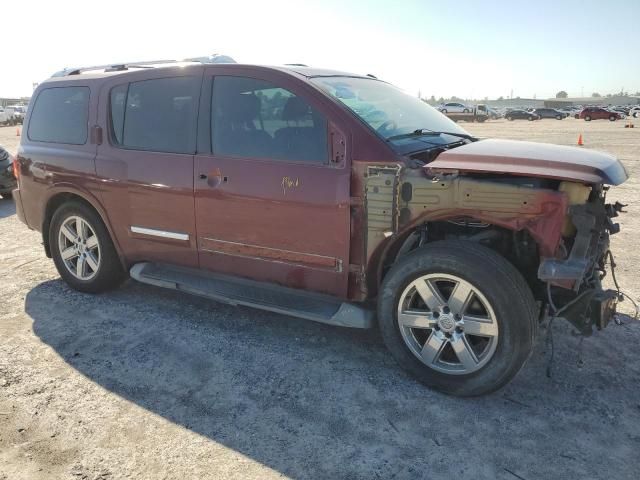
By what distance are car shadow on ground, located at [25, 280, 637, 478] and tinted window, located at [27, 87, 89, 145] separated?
1.53 meters

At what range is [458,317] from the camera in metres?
3.13

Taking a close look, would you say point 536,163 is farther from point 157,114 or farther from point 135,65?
point 135,65

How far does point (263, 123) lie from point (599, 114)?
59.1 metres

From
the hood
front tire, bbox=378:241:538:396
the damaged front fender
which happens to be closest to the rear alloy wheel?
the damaged front fender

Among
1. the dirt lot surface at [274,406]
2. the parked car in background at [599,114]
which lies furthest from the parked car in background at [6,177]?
the parked car in background at [599,114]

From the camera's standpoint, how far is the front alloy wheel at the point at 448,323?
3062mm

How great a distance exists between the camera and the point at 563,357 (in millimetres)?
3588

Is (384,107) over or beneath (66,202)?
over

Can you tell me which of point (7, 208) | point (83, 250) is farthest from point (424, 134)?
point (7, 208)

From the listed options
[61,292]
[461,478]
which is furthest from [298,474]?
[61,292]

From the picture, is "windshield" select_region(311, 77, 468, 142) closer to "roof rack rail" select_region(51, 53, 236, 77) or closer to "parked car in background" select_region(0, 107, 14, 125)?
"roof rack rail" select_region(51, 53, 236, 77)

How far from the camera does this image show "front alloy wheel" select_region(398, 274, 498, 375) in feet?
10.0

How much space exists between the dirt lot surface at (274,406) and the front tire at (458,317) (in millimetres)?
178

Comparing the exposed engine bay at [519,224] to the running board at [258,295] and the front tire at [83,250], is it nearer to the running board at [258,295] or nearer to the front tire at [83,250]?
the running board at [258,295]
